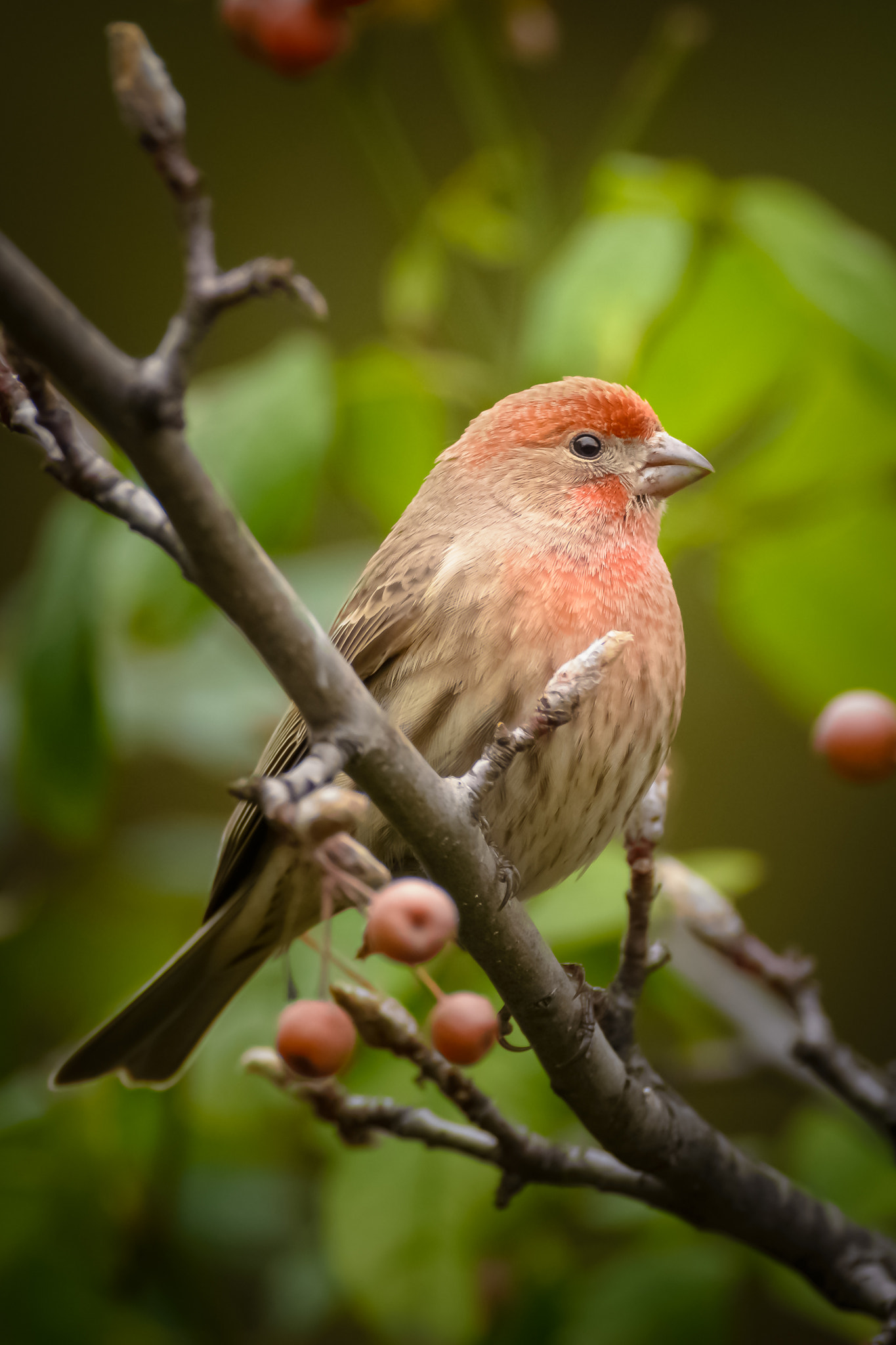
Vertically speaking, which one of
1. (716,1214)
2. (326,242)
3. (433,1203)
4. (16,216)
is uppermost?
(326,242)

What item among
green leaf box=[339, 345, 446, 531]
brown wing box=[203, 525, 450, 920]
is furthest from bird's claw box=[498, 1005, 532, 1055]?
green leaf box=[339, 345, 446, 531]

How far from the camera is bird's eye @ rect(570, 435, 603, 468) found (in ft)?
6.30

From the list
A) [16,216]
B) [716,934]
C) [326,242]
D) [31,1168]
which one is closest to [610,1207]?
[716,934]

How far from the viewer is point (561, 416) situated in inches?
75.6

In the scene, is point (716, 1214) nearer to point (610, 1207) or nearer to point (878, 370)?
point (610, 1207)

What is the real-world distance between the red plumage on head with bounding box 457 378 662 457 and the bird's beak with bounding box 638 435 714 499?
0.13 ft

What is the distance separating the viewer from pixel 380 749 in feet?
3.06

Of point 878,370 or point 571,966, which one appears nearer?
point 571,966

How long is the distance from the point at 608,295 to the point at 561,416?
21cm

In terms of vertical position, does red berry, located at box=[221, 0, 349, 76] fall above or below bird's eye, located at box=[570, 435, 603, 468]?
above

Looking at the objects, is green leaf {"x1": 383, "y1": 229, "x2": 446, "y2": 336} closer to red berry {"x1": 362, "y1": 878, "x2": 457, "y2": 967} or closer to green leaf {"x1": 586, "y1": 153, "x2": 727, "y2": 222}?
green leaf {"x1": 586, "y1": 153, "x2": 727, "y2": 222}

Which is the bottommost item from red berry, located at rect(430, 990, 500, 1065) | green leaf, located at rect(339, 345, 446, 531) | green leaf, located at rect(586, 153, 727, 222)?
red berry, located at rect(430, 990, 500, 1065)

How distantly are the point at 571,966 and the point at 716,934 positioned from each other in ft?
0.75

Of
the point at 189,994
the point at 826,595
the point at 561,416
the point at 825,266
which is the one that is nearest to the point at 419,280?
the point at 561,416
